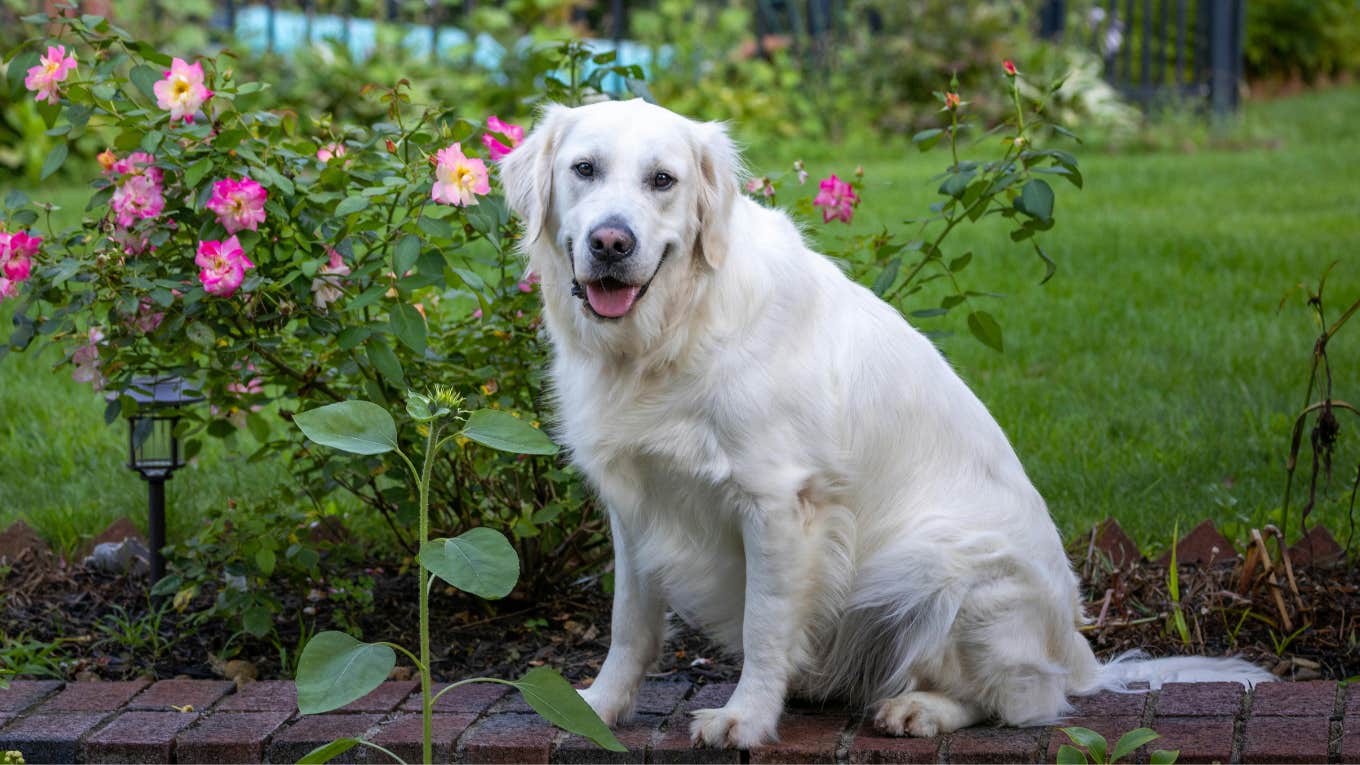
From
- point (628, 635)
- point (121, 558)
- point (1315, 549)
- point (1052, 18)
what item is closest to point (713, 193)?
point (628, 635)

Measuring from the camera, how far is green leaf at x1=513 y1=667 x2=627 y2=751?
7.06 ft

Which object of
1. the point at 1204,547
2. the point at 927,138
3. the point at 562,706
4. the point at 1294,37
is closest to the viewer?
the point at 562,706

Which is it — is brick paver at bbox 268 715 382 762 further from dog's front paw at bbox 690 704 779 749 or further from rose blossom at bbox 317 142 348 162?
rose blossom at bbox 317 142 348 162

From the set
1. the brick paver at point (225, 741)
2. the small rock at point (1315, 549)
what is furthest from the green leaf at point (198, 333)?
the small rock at point (1315, 549)

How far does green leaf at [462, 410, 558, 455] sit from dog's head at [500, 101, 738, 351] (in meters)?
0.64

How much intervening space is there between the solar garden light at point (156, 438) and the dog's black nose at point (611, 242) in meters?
1.20

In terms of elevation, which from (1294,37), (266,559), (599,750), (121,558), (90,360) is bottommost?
(1294,37)

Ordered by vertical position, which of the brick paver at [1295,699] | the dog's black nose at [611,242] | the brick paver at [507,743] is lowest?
the brick paver at [1295,699]

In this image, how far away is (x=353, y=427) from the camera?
6.82 ft

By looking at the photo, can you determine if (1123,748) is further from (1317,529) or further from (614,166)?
(1317,529)

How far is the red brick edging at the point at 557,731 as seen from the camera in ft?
8.61

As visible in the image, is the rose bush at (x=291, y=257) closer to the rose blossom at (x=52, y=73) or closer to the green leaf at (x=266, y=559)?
the rose blossom at (x=52, y=73)

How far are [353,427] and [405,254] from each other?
0.96m

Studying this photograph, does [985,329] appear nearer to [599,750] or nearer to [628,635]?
[628,635]
